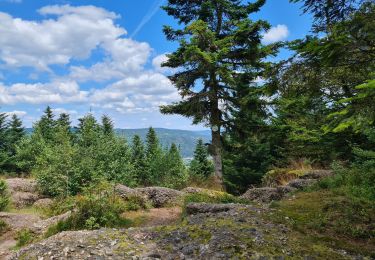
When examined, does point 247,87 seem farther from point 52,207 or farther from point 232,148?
point 52,207

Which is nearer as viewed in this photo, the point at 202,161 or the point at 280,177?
the point at 280,177

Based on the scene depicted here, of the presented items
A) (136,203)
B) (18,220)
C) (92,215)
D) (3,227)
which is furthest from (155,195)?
(3,227)

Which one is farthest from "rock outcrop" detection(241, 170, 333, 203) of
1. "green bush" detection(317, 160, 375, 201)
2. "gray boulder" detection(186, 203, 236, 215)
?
"gray boulder" detection(186, 203, 236, 215)

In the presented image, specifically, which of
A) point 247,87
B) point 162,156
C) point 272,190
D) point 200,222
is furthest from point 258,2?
point 162,156

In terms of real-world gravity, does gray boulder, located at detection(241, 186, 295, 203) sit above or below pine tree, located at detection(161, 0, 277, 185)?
below

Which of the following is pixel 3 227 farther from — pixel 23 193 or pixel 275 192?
pixel 275 192

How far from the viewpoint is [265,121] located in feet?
62.4

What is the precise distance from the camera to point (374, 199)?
7.92 m

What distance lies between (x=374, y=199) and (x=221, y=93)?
37.1 ft

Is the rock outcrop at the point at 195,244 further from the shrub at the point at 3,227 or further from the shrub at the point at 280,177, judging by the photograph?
the shrub at the point at 280,177

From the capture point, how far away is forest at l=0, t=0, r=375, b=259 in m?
5.46

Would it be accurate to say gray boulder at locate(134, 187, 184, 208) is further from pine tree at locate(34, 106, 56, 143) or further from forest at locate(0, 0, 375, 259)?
pine tree at locate(34, 106, 56, 143)

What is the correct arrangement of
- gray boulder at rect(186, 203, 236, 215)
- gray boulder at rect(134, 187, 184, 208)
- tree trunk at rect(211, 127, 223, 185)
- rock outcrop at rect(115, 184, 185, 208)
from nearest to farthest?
gray boulder at rect(186, 203, 236, 215)
rock outcrop at rect(115, 184, 185, 208)
gray boulder at rect(134, 187, 184, 208)
tree trunk at rect(211, 127, 223, 185)

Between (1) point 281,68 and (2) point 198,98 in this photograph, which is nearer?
(1) point 281,68
